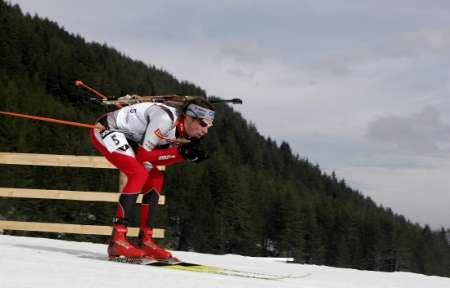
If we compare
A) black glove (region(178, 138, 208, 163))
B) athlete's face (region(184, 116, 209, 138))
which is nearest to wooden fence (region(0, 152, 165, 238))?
black glove (region(178, 138, 208, 163))

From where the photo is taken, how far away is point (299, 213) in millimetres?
85125

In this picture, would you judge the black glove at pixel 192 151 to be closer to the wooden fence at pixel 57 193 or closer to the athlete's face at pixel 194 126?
the athlete's face at pixel 194 126

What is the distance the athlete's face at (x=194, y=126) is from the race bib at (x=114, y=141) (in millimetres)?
594

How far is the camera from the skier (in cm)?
533

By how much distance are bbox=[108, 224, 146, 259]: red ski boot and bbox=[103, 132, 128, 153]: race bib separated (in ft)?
2.38

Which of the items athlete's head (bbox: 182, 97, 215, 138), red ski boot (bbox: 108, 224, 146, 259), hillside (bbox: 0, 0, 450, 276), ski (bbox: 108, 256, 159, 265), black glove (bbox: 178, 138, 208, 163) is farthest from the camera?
hillside (bbox: 0, 0, 450, 276)

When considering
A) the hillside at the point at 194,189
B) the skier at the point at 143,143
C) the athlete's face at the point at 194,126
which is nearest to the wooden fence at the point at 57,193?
the skier at the point at 143,143

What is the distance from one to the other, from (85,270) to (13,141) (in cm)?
5369

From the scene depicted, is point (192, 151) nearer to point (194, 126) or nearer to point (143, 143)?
point (194, 126)

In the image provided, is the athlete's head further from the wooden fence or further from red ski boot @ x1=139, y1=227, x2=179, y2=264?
the wooden fence

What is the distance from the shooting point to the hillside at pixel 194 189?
54.3 metres

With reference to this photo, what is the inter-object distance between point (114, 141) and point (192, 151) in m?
0.74

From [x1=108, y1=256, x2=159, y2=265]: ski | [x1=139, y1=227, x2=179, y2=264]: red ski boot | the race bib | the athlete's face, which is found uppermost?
the athlete's face

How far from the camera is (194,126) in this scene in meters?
5.46
